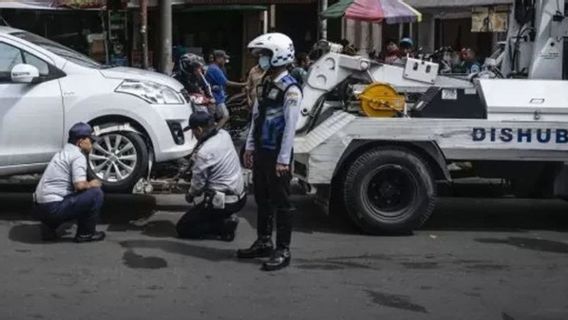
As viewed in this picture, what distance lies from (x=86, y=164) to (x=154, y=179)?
267 centimetres

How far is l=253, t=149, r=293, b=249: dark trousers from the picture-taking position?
7414 millimetres

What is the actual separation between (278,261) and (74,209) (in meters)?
2.06

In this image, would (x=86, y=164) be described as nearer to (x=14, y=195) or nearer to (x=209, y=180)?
(x=209, y=180)

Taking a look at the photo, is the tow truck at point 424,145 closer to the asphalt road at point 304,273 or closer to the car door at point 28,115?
the asphalt road at point 304,273

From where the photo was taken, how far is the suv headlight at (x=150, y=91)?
371 inches

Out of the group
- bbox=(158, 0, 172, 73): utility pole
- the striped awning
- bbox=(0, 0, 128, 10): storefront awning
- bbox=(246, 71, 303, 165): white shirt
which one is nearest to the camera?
bbox=(246, 71, 303, 165): white shirt

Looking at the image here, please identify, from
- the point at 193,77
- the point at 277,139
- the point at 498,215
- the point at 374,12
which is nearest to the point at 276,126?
the point at 277,139

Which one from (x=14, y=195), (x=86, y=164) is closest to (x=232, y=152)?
(x=86, y=164)

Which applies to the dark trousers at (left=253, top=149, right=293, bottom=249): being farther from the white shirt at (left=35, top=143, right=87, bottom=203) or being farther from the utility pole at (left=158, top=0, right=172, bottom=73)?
the utility pole at (left=158, top=0, right=172, bottom=73)

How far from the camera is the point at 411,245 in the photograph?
8445 mm

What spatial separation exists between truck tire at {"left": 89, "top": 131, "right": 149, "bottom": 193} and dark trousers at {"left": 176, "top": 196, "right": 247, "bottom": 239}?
1097 mm

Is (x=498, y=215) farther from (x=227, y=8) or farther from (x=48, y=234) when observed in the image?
(x=227, y=8)

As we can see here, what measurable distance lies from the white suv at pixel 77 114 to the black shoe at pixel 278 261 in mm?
2503

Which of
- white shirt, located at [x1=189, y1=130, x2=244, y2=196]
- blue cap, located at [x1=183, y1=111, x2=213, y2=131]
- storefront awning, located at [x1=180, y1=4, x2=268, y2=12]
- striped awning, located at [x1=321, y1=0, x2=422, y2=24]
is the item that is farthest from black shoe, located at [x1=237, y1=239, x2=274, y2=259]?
storefront awning, located at [x1=180, y1=4, x2=268, y2=12]
